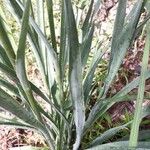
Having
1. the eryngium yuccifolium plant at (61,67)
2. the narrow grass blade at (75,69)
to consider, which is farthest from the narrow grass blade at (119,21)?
the narrow grass blade at (75,69)

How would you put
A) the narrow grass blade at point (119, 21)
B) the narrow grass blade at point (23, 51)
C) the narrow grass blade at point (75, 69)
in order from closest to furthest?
the narrow grass blade at point (23, 51), the narrow grass blade at point (75, 69), the narrow grass blade at point (119, 21)

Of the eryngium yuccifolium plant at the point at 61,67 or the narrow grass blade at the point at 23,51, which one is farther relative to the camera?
the eryngium yuccifolium plant at the point at 61,67

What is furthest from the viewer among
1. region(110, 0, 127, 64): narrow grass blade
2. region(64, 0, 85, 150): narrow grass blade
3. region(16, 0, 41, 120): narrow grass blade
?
region(110, 0, 127, 64): narrow grass blade

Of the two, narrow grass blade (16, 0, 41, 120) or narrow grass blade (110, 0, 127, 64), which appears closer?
narrow grass blade (16, 0, 41, 120)

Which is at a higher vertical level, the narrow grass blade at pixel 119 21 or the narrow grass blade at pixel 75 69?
the narrow grass blade at pixel 119 21

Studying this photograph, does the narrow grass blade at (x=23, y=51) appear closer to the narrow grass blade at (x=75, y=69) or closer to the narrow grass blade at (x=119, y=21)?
the narrow grass blade at (x=75, y=69)

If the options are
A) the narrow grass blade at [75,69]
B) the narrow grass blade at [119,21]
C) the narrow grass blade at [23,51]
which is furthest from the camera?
the narrow grass blade at [119,21]

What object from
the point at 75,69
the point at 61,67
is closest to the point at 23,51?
the point at 75,69

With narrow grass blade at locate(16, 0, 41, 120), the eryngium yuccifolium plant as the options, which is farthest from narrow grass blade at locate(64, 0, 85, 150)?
narrow grass blade at locate(16, 0, 41, 120)

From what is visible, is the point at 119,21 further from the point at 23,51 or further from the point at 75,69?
the point at 23,51

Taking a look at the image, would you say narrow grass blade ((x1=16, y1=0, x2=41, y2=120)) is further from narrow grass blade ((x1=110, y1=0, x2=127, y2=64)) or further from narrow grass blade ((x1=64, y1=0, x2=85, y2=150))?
narrow grass blade ((x1=110, y1=0, x2=127, y2=64))

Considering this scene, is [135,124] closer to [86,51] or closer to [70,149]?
[86,51]

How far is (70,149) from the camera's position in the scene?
1205mm

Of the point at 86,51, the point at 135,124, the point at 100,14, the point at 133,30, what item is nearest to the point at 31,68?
the point at 100,14
